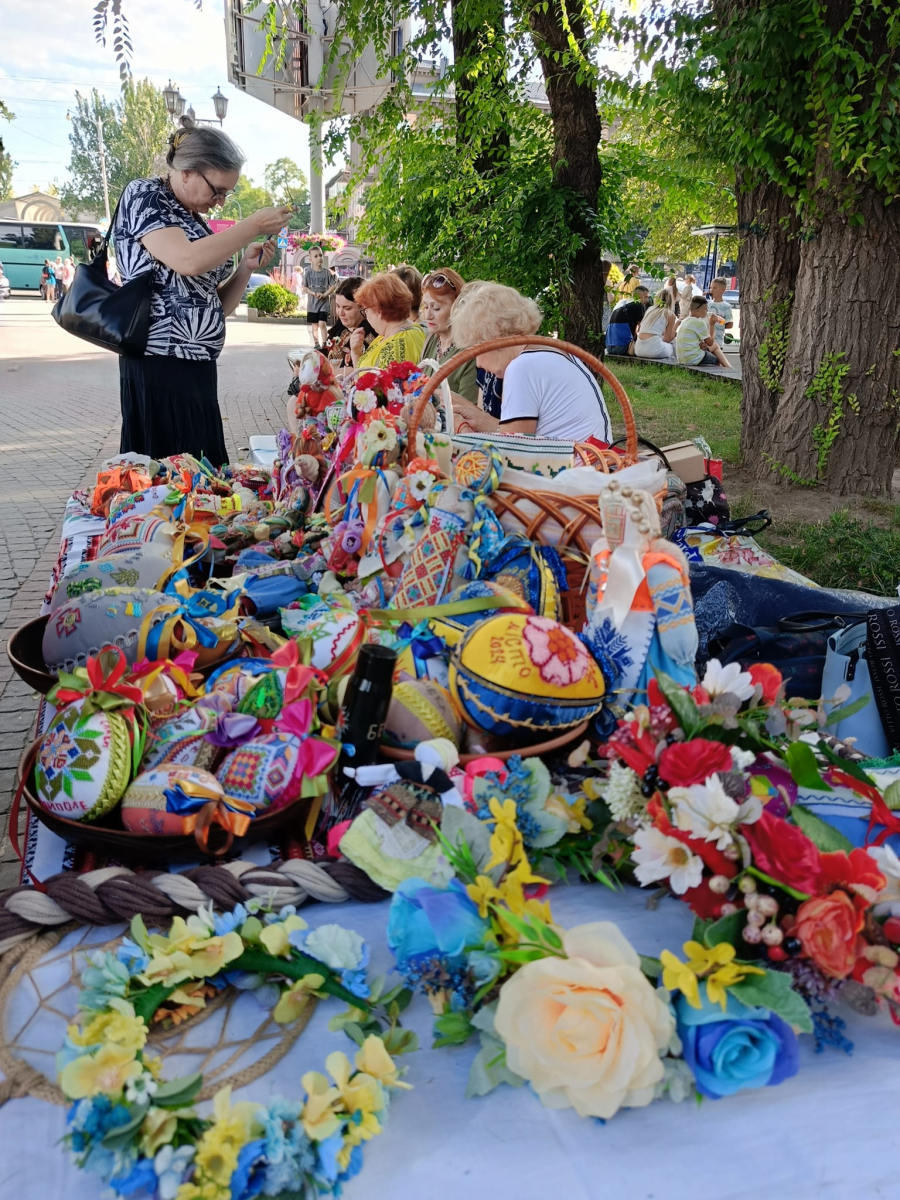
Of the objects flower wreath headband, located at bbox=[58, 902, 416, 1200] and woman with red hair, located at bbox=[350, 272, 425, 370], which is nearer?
flower wreath headband, located at bbox=[58, 902, 416, 1200]

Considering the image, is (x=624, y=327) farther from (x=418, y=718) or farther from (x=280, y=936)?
(x=280, y=936)

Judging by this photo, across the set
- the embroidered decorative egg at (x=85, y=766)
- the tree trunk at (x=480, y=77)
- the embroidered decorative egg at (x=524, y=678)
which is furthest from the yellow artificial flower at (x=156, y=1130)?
the tree trunk at (x=480, y=77)

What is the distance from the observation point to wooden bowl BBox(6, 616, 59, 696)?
71.3 inches

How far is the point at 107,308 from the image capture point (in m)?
3.23

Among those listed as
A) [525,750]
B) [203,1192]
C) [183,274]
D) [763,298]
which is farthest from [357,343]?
[203,1192]

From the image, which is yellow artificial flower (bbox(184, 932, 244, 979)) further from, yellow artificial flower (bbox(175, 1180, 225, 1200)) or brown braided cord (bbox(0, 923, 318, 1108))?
yellow artificial flower (bbox(175, 1180, 225, 1200))

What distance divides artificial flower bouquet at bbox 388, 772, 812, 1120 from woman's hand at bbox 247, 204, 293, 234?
2.87m

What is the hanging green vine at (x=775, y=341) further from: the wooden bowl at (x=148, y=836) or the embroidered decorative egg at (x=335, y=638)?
the wooden bowl at (x=148, y=836)

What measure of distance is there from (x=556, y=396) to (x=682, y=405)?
21.9 ft

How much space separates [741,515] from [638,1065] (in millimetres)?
4282

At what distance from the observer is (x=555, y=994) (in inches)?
A: 38.1

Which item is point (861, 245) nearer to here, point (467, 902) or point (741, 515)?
point (741, 515)

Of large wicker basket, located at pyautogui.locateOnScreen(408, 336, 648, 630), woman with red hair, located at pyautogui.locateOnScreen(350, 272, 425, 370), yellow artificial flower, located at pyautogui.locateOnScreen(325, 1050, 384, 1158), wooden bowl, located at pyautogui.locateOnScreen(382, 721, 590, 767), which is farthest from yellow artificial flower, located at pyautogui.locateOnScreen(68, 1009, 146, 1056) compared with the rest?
woman with red hair, located at pyautogui.locateOnScreen(350, 272, 425, 370)

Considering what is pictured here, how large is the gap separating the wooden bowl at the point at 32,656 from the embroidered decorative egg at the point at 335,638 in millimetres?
541
